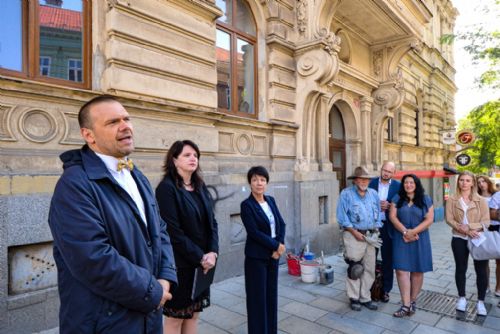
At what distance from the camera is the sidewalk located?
12.5 ft

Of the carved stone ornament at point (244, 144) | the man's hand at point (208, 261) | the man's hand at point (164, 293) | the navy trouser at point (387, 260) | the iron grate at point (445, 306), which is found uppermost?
the carved stone ornament at point (244, 144)

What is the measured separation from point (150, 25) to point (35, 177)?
250cm

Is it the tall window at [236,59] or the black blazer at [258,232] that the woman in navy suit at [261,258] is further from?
the tall window at [236,59]

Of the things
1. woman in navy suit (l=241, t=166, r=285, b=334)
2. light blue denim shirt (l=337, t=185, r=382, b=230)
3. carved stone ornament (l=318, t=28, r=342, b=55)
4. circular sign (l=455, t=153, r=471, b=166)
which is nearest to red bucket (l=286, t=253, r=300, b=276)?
light blue denim shirt (l=337, t=185, r=382, b=230)

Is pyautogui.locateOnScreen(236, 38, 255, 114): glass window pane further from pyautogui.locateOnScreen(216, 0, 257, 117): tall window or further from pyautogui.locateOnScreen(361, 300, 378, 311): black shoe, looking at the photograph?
pyautogui.locateOnScreen(361, 300, 378, 311): black shoe

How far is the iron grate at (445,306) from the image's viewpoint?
411cm

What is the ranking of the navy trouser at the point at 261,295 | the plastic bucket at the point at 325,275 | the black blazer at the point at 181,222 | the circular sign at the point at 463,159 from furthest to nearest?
the circular sign at the point at 463,159, the plastic bucket at the point at 325,275, the navy trouser at the point at 261,295, the black blazer at the point at 181,222

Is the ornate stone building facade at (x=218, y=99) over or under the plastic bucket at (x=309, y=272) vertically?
over

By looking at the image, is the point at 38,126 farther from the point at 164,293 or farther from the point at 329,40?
the point at 329,40

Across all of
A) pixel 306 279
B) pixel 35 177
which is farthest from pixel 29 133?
pixel 306 279

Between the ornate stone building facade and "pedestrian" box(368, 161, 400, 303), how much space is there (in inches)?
83.0

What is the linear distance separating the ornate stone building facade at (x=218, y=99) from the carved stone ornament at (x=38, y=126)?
0.01 metres

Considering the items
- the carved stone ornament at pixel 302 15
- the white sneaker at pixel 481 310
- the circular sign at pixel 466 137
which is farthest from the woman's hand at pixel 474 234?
the circular sign at pixel 466 137

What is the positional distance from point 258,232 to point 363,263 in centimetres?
201
